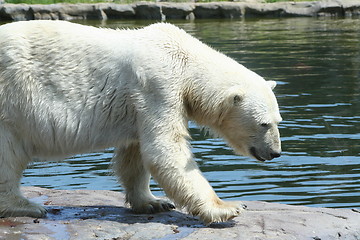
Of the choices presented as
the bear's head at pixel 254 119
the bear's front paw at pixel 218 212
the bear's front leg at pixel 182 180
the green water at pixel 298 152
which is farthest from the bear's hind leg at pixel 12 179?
the green water at pixel 298 152

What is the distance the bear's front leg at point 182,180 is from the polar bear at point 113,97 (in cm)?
1

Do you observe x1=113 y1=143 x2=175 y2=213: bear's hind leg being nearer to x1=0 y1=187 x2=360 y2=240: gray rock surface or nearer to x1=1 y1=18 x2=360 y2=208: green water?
x1=0 y1=187 x2=360 y2=240: gray rock surface

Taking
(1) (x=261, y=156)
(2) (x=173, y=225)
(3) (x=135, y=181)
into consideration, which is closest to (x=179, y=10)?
(3) (x=135, y=181)

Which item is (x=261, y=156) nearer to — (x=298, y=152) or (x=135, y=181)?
(x=135, y=181)

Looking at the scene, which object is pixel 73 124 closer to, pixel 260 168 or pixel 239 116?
pixel 239 116

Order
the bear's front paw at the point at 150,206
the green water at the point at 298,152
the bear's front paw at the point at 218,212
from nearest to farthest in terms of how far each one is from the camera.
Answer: the bear's front paw at the point at 218,212, the bear's front paw at the point at 150,206, the green water at the point at 298,152

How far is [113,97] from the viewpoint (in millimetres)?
5695

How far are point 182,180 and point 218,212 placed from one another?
0.32 metres

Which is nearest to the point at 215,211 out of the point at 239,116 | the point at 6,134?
the point at 239,116

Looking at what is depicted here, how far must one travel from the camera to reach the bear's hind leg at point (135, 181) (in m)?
6.12

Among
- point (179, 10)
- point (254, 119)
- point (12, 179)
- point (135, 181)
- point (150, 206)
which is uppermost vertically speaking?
point (254, 119)

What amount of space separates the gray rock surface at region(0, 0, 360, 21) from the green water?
8262 mm

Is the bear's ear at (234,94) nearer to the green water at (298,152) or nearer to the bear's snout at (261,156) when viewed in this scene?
the bear's snout at (261,156)

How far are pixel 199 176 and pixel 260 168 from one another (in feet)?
11.0
